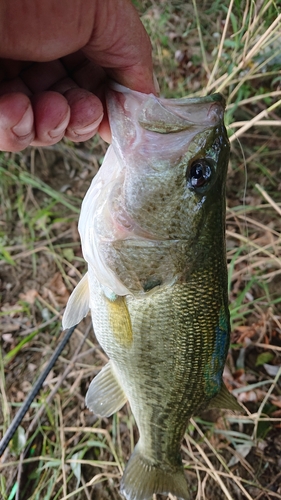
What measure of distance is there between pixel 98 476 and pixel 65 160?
214cm

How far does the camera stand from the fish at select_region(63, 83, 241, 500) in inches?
47.1

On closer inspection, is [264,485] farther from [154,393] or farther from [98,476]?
[154,393]

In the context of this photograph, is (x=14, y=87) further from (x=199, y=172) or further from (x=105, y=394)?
(x=105, y=394)

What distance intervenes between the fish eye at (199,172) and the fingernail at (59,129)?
0.41 m

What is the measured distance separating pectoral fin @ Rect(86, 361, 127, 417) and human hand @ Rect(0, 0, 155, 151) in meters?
0.96

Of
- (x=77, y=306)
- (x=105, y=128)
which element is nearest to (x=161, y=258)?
(x=77, y=306)

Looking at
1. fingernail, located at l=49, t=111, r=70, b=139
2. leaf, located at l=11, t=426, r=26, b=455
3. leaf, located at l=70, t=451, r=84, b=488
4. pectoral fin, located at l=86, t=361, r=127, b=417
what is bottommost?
leaf, located at l=70, t=451, r=84, b=488

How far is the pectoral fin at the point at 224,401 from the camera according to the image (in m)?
1.60

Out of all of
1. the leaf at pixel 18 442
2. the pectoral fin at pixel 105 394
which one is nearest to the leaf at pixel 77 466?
the leaf at pixel 18 442

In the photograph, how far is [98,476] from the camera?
220 cm

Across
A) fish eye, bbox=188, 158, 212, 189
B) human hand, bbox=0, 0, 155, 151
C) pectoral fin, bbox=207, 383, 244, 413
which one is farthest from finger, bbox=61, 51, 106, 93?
pectoral fin, bbox=207, 383, 244, 413

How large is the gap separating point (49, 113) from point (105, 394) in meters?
1.12

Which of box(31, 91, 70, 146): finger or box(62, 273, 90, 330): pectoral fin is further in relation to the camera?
box(62, 273, 90, 330): pectoral fin

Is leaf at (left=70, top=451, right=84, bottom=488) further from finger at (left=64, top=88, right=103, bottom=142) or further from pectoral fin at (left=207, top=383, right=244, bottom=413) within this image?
finger at (left=64, top=88, right=103, bottom=142)
